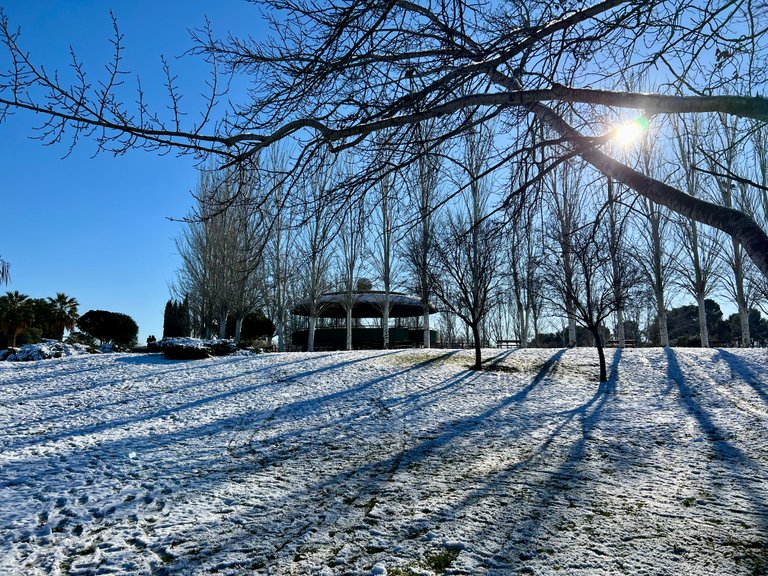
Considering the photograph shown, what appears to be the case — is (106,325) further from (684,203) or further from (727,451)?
(684,203)

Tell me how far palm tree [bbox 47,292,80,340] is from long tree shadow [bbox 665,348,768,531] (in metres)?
26.8

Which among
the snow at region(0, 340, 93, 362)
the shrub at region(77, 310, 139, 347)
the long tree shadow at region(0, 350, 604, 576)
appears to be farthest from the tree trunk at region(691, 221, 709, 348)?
the shrub at region(77, 310, 139, 347)

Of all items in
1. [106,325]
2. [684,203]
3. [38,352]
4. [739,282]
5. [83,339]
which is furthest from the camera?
[106,325]

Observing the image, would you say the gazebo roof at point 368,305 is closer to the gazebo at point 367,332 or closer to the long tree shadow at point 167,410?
the gazebo at point 367,332

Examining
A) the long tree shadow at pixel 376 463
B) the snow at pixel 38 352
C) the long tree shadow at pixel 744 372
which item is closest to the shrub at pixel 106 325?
the snow at pixel 38 352

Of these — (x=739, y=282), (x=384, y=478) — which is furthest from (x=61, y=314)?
(x=739, y=282)

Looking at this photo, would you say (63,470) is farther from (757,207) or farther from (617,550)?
(757,207)

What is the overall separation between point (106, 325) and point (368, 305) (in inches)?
468

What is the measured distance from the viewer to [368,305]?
75.1 ft

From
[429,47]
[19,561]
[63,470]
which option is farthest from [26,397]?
[429,47]

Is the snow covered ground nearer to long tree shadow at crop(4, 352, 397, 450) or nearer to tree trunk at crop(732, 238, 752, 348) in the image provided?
long tree shadow at crop(4, 352, 397, 450)

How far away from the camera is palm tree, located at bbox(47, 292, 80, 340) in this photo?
23.8 metres

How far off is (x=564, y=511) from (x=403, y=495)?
3.81ft

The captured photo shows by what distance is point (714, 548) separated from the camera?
8.42 feet
